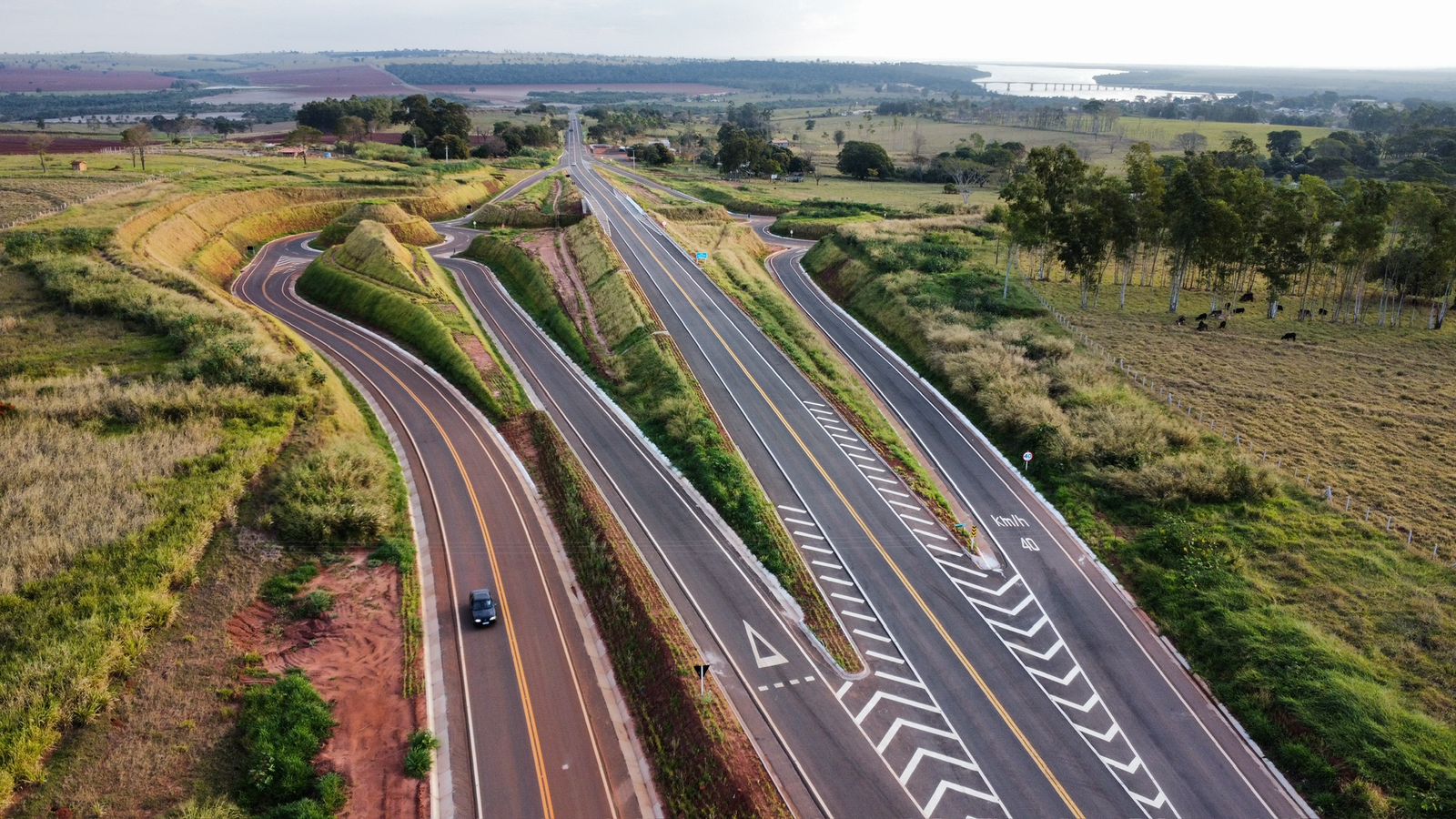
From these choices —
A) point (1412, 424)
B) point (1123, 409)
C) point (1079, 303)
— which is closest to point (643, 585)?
point (1123, 409)

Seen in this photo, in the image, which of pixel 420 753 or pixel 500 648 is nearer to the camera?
pixel 420 753

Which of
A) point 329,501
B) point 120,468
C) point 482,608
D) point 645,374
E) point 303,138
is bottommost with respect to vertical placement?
point 482,608

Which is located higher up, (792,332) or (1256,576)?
(792,332)

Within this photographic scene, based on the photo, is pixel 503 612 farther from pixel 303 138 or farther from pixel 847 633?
pixel 303 138

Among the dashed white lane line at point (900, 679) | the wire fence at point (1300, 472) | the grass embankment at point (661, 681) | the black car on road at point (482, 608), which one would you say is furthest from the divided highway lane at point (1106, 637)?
the black car on road at point (482, 608)

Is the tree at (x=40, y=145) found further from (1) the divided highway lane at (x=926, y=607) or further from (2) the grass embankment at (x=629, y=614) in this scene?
(1) the divided highway lane at (x=926, y=607)

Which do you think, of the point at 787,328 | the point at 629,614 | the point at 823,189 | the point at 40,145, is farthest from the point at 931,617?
the point at 40,145
